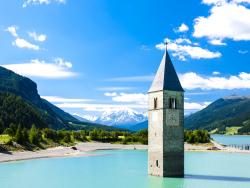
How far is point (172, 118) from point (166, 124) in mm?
1309

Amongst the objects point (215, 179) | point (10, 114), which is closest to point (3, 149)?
point (215, 179)

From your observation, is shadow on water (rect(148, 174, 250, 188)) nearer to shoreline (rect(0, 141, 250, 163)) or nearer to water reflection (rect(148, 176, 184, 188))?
water reflection (rect(148, 176, 184, 188))

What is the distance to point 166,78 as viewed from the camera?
57.2 metres

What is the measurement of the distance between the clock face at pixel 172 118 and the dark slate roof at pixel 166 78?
3158 millimetres

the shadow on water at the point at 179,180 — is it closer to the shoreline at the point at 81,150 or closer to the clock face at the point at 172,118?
the clock face at the point at 172,118

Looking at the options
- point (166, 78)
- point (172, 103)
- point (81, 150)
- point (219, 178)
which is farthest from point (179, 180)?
point (81, 150)

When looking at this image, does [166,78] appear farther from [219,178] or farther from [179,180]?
[219,178]

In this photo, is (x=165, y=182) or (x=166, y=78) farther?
(x=166, y=78)

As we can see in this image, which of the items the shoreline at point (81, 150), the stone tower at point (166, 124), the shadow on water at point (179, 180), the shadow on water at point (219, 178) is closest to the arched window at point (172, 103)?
the stone tower at point (166, 124)

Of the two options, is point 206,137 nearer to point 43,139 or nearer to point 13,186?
point 43,139

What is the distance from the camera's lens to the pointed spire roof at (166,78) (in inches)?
2237

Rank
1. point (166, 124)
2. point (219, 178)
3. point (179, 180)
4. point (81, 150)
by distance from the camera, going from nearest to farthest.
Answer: point (179, 180) < point (166, 124) < point (219, 178) < point (81, 150)

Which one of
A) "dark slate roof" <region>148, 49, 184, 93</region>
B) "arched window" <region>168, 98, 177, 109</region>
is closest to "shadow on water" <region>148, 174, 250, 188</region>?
"arched window" <region>168, 98, 177, 109</region>

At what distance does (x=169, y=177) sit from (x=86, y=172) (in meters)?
19.5
